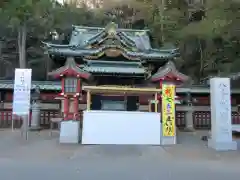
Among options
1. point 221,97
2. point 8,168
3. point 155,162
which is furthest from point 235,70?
point 8,168

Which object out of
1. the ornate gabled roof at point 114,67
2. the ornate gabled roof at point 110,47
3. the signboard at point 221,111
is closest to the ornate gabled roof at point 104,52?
the ornate gabled roof at point 110,47

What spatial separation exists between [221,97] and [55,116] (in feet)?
40.4

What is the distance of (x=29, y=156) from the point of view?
10430 mm

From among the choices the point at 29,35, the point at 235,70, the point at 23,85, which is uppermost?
the point at 29,35

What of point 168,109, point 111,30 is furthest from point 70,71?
point 168,109

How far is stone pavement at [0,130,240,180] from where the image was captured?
25.3ft

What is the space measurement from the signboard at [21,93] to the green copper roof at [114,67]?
11.3 feet

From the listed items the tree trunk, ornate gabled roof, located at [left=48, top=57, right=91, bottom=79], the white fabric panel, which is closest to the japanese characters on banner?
the white fabric panel

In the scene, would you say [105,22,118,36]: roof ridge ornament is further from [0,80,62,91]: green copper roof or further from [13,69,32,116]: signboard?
[0,80,62,91]: green copper roof

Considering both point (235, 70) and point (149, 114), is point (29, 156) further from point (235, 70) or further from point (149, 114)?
point (235, 70)

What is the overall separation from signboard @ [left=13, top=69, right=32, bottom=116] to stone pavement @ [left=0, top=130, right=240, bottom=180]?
1518 millimetres

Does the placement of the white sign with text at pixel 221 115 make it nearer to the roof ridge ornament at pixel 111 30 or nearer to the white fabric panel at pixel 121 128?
the white fabric panel at pixel 121 128

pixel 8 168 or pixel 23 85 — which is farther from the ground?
pixel 23 85

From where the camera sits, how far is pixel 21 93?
46.5ft
